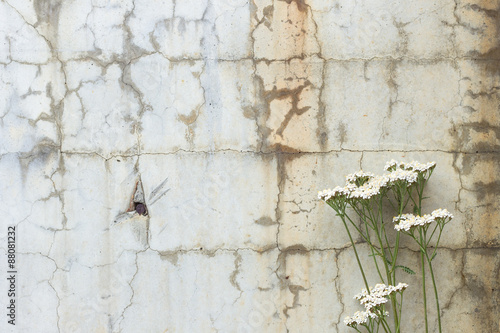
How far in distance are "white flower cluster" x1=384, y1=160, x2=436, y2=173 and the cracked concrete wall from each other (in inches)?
4.3

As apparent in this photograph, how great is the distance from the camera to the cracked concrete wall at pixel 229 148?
6.14 ft

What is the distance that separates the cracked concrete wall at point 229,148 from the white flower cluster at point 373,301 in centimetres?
15

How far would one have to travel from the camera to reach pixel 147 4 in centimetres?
191

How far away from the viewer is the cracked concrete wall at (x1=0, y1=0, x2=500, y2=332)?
187 centimetres

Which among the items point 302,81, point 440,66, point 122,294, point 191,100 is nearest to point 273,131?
point 302,81

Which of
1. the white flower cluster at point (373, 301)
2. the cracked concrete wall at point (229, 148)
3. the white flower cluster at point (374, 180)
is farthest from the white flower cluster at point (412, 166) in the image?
the white flower cluster at point (373, 301)

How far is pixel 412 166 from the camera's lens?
1744mm

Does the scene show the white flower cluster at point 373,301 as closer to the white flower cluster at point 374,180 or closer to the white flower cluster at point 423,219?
the white flower cluster at point 423,219

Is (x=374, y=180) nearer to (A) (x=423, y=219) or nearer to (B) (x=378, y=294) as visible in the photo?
(A) (x=423, y=219)

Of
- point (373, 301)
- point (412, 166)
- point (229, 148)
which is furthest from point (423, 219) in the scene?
point (229, 148)

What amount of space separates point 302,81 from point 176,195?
0.65m

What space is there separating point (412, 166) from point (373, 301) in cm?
49

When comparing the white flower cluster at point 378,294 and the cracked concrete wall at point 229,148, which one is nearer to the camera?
the white flower cluster at point 378,294

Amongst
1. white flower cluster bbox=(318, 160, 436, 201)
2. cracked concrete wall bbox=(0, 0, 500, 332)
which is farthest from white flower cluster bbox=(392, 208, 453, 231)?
cracked concrete wall bbox=(0, 0, 500, 332)
